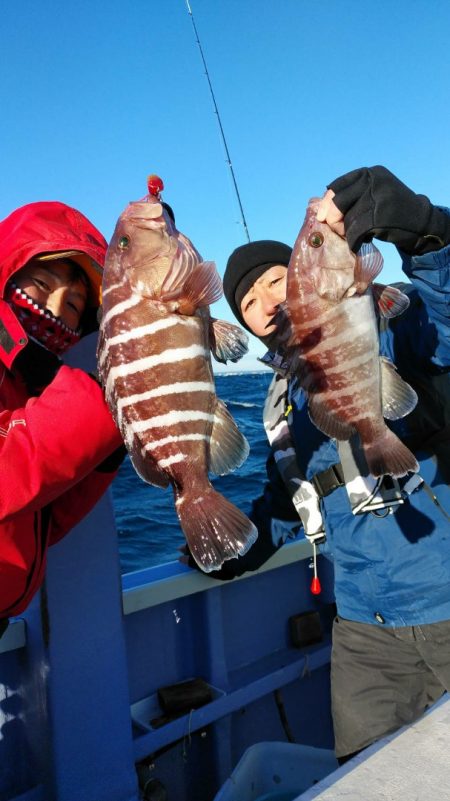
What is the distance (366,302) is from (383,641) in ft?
5.45

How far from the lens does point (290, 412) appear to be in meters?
3.22

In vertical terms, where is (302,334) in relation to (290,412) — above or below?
above

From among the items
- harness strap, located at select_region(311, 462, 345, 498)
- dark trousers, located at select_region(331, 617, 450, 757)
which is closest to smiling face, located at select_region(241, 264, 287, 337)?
harness strap, located at select_region(311, 462, 345, 498)

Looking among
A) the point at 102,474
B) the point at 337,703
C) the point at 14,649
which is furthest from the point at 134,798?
the point at 102,474

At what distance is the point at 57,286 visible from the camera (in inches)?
90.7

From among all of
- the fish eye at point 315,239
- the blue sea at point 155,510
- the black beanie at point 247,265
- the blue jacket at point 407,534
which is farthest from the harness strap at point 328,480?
the blue sea at point 155,510

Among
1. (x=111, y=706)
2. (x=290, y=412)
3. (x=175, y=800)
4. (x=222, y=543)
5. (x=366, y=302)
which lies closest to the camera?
(x=222, y=543)

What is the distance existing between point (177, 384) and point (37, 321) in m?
0.79

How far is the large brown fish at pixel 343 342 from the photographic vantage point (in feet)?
7.08

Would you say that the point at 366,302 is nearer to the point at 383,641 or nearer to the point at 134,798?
the point at 383,641

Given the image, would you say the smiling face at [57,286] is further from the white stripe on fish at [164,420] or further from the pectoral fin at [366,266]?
the pectoral fin at [366,266]

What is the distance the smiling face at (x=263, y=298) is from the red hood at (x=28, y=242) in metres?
1.12

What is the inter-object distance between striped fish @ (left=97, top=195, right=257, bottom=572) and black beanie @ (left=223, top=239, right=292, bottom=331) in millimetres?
1574

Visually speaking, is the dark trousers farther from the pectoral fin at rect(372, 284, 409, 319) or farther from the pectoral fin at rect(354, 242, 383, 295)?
the pectoral fin at rect(354, 242, 383, 295)
